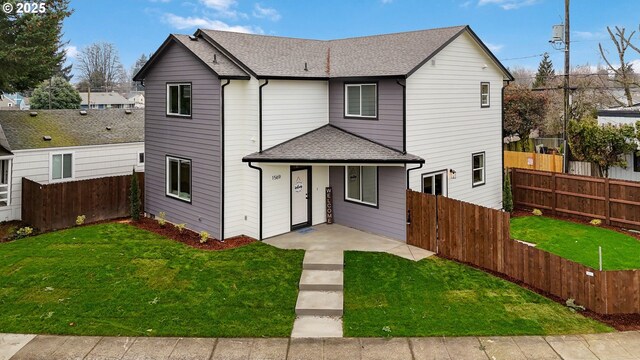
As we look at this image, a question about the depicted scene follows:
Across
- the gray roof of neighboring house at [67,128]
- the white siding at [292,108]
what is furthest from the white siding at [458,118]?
the gray roof of neighboring house at [67,128]

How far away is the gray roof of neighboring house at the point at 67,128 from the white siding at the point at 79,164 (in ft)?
0.87

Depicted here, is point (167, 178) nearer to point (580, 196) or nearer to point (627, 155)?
point (580, 196)

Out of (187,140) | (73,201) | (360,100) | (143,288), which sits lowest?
(143,288)

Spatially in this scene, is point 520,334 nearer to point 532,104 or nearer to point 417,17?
point 532,104

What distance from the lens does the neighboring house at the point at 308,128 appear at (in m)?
15.2

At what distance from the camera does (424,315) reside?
10148mm

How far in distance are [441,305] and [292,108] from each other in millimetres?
8433

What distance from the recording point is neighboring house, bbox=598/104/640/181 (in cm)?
2176

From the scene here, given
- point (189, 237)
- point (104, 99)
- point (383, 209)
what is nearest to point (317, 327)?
point (383, 209)

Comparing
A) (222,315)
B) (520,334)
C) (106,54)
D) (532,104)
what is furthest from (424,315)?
(106,54)

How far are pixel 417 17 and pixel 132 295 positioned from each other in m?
51.0

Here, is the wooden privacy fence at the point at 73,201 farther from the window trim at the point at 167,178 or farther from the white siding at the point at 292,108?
the white siding at the point at 292,108

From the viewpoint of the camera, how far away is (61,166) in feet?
67.2

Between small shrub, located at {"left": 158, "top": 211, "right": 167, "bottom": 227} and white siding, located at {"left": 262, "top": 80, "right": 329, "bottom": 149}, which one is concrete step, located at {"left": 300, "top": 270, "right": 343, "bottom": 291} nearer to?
white siding, located at {"left": 262, "top": 80, "right": 329, "bottom": 149}
